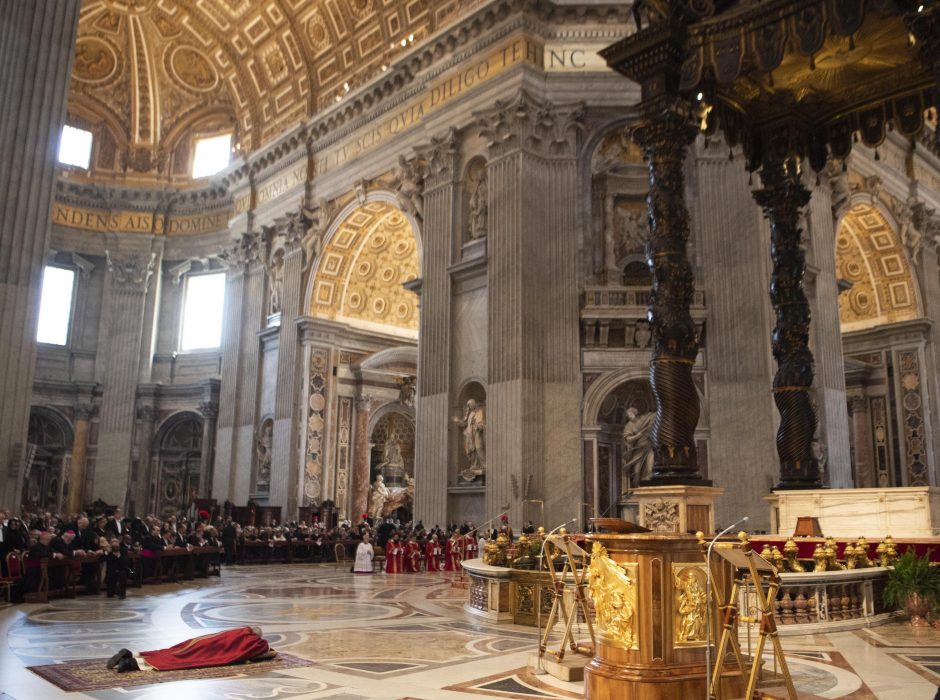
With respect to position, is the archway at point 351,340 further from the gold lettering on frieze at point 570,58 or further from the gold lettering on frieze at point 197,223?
the gold lettering on frieze at point 197,223

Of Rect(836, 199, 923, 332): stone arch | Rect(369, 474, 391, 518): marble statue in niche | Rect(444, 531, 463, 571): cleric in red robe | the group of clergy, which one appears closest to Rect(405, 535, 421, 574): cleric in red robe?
the group of clergy

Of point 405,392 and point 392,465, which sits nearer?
point 392,465

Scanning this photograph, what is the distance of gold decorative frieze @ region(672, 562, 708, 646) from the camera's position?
5.11 m

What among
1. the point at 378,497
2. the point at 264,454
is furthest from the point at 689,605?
the point at 264,454

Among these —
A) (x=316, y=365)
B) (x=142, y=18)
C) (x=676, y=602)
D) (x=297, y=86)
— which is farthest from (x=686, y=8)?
(x=142, y=18)

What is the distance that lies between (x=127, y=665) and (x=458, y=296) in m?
14.4

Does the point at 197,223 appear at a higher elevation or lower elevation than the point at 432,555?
higher

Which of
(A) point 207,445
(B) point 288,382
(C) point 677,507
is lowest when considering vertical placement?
(C) point 677,507

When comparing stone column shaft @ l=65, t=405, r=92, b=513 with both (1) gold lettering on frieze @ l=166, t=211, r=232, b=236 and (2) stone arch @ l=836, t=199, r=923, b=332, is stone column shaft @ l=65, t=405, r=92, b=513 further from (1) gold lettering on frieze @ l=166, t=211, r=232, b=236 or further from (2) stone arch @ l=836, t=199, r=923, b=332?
(2) stone arch @ l=836, t=199, r=923, b=332

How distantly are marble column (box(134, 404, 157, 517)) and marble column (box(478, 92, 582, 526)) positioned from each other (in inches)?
601

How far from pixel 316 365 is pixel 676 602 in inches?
802

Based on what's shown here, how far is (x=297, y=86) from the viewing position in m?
26.9

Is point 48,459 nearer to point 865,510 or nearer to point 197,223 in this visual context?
point 197,223

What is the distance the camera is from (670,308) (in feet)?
26.9
